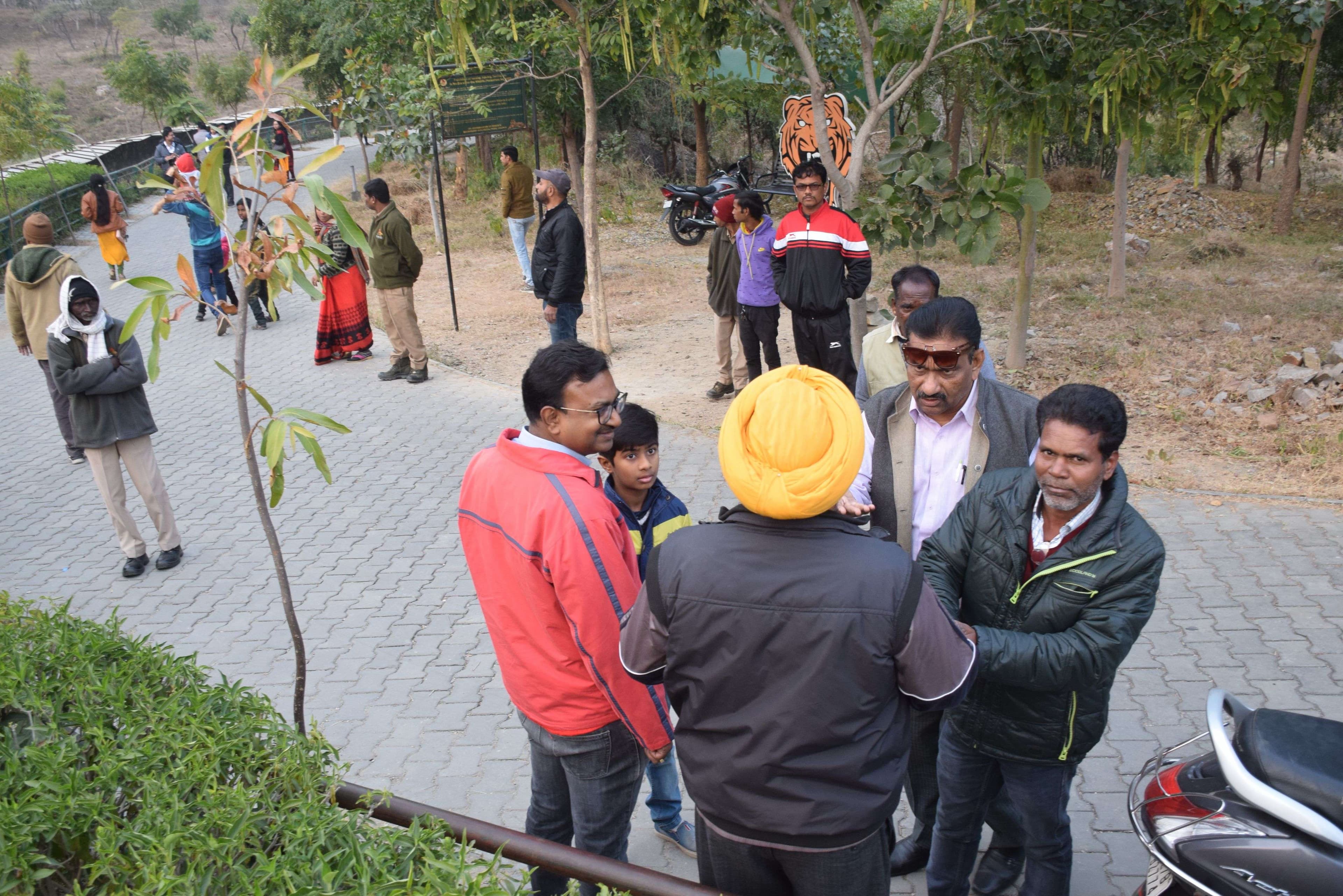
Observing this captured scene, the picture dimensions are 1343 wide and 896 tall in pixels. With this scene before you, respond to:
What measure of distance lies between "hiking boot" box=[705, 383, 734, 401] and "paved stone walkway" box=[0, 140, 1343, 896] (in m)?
0.97

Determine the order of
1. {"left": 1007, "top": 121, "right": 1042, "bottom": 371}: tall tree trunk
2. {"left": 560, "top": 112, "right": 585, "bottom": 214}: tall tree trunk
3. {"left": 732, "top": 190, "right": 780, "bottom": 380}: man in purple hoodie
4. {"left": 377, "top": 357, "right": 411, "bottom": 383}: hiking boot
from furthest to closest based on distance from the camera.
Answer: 1. {"left": 560, "top": 112, "right": 585, "bottom": 214}: tall tree trunk
2. {"left": 377, "top": 357, "right": 411, "bottom": 383}: hiking boot
3. {"left": 1007, "top": 121, "right": 1042, "bottom": 371}: tall tree trunk
4. {"left": 732, "top": 190, "right": 780, "bottom": 380}: man in purple hoodie

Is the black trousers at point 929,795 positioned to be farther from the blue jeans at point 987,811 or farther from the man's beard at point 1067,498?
the man's beard at point 1067,498

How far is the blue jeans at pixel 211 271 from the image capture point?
37.3 feet

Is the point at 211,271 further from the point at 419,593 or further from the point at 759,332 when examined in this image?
the point at 419,593

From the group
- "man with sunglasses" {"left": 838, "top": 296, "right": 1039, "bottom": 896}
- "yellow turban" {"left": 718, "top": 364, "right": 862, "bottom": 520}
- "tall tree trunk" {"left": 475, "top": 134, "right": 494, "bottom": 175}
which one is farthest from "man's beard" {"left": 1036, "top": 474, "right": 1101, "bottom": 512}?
"tall tree trunk" {"left": 475, "top": 134, "right": 494, "bottom": 175}

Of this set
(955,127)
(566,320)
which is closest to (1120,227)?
(955,127)

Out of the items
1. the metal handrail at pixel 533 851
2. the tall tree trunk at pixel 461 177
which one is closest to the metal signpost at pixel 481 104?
the metal handrail at pixel 533 851

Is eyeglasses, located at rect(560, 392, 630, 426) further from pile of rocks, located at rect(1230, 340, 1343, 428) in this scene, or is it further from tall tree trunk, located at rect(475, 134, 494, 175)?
tall tree trunk, located at rect(475, 134, 494, 175)

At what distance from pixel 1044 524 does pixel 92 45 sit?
74088mm

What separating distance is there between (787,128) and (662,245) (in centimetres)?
791

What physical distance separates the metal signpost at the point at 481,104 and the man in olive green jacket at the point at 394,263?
1529 mm

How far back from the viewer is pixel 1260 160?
18922mm

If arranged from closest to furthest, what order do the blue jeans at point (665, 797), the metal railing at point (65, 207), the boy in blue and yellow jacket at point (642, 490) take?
the boy in blue and yellow jacket at point (642, 490)
the blue jeans at point (665, 797)
the metal railing at point (65, 207)

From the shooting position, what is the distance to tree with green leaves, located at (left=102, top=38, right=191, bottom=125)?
31.3 meters
